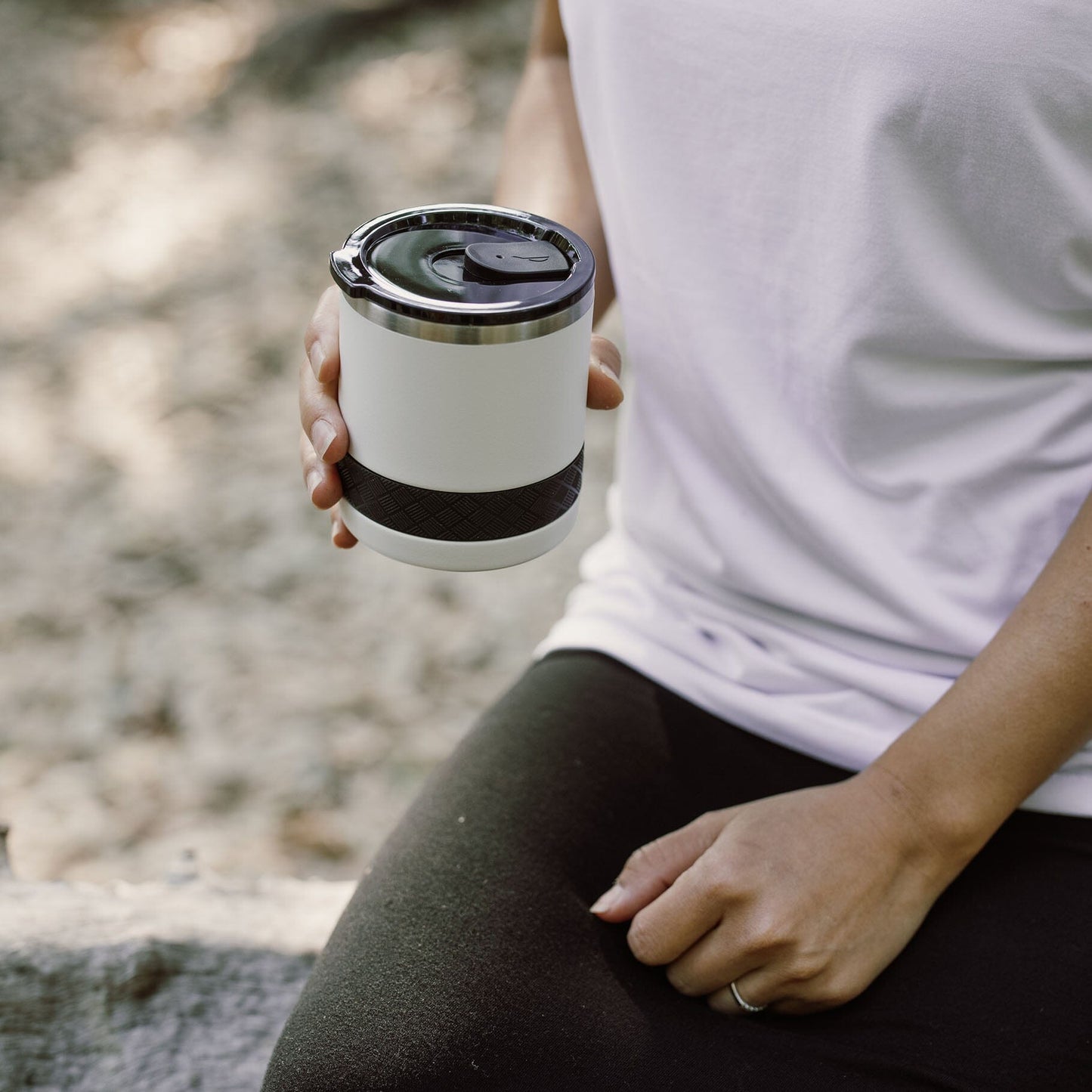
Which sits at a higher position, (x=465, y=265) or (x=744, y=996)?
(x=465, y=265)

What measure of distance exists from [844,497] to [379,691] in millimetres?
1064

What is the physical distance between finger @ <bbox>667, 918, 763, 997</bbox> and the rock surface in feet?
1.44

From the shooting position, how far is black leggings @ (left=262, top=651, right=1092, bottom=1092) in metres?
0.77

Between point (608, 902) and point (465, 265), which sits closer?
point (465, 265)

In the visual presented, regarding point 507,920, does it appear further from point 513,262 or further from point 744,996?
point 513,262

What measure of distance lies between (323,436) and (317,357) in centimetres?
8

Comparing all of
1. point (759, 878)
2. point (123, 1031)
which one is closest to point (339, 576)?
point (123, 1031)

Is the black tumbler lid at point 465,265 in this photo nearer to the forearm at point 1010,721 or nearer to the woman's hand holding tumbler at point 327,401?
the woman's hand holding tumbler at point 327,401

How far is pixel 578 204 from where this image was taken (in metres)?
Answer: 1.08

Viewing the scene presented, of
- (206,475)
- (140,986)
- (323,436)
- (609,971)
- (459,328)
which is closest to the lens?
(459,328)

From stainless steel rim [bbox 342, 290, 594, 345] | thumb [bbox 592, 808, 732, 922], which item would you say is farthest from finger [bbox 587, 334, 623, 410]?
thumb [bbox 592, 808, 732, 922]

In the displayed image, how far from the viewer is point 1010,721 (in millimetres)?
795

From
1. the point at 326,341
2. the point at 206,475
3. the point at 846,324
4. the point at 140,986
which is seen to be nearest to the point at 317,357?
the point at 326,341

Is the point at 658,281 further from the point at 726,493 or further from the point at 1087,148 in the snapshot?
the point at 1087,148
